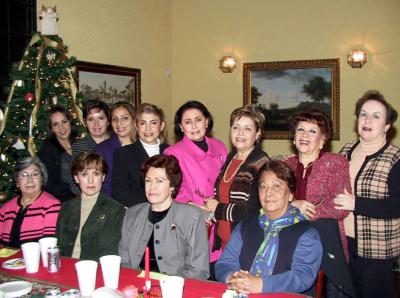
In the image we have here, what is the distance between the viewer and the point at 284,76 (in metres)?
7.04

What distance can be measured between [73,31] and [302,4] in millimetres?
3674

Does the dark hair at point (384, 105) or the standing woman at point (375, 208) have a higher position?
the dark hair at point (384, 105)

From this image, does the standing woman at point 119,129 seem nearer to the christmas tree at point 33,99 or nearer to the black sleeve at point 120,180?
the black sleeve at point 120,180

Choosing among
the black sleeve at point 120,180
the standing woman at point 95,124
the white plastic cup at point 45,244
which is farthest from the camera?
the standing woman at point 95,124

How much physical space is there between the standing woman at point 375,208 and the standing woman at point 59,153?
2329mm

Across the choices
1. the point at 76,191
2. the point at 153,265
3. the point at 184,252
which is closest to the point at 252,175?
the point at 184,252

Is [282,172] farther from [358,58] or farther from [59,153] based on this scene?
[358,58]

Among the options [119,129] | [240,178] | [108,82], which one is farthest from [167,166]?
[108,82]

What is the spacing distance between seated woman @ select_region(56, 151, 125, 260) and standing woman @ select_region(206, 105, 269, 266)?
2.09 ft

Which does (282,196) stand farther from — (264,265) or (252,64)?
(252,64)

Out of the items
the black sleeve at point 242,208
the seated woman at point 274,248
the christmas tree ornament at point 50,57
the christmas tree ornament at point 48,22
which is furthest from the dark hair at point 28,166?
the christmas tree ornament at point 48,22

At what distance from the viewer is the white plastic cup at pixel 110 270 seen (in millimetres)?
1830

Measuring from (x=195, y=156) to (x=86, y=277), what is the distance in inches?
59.0

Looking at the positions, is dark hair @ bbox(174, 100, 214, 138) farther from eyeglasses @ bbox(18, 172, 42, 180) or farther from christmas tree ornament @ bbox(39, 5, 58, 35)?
christmas tree ornament @ bbox(39, 5, 58, 35)
